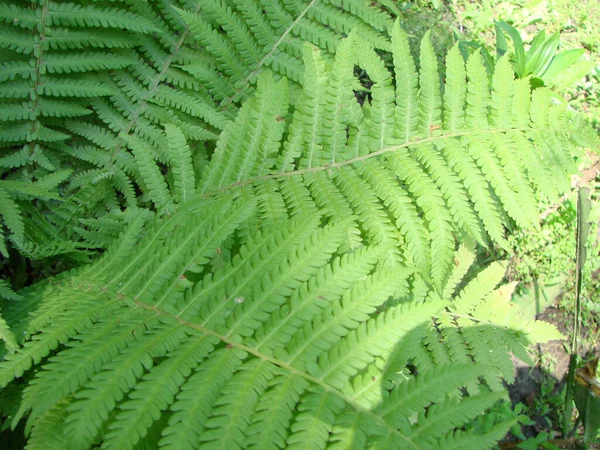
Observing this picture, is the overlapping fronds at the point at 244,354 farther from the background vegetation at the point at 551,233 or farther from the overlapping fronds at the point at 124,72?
the background vegetation at the point at 551,233

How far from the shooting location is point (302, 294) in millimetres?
1383

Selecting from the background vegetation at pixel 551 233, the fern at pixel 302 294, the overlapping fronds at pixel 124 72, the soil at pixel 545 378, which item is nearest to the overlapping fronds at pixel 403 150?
the fern at pixel 302 294

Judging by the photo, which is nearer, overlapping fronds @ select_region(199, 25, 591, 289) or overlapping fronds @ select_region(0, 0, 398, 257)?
overlapping fronds @ select_region(199, 25, 591, 289)

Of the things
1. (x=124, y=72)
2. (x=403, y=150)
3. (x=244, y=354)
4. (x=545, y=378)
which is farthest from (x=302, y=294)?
(x=545, y=378)

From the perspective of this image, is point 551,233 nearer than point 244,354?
No

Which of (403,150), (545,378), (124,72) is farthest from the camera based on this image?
(545,378)

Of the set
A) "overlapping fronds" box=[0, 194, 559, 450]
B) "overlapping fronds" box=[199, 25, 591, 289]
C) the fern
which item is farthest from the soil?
"overlapping fronds" box=[0, 194, 559, 450]

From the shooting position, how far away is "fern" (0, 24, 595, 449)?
3.96 ft

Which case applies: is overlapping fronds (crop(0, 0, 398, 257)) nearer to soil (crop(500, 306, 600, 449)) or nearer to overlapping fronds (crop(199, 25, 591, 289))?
overlapping fronds (crop(199, 25, 591, 289))

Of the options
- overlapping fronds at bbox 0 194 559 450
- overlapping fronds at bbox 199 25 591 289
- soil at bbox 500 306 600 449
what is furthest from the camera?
soil at bbox 500 306 600 449

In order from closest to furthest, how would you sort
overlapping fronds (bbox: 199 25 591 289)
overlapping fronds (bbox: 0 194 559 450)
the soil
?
1. overlapping fronds (bbox: 0 194 559 450)
2. overlapping fronds (bbox: 199 25 591 289)
3. the soil

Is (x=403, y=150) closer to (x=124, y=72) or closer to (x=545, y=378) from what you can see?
(x=124, y=72)

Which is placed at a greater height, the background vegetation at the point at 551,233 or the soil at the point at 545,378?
the background vegetation at the point at 551,233

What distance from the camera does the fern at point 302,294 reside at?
47.5 inches
